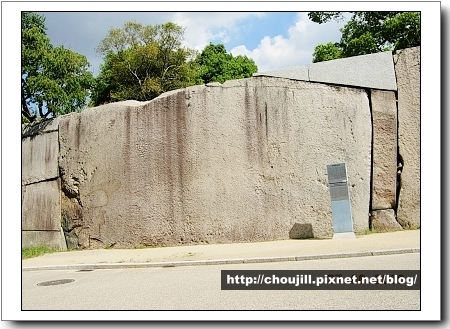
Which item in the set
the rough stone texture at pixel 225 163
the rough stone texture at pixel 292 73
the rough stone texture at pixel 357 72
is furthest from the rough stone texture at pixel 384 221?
the rough stone texture at pixel 292 73

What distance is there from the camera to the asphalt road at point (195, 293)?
4375 millimetres

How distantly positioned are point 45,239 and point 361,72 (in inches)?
307

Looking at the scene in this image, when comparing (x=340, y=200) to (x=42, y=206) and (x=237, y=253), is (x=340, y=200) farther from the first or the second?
(x=42, y=206)

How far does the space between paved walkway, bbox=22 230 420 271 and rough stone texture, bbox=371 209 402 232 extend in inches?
12.7

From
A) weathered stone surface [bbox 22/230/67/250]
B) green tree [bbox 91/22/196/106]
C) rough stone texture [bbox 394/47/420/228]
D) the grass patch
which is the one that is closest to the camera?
rough stone texture [bbox 394/47/420/228]

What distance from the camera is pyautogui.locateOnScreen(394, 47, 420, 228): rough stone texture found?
28.2ft

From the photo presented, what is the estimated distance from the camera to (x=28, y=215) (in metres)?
10.9

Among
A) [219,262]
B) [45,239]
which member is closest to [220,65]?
[45,239]

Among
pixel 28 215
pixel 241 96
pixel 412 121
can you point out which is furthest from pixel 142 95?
pixel 412 121

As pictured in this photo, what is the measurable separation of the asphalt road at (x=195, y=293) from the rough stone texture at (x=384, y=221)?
2490mm

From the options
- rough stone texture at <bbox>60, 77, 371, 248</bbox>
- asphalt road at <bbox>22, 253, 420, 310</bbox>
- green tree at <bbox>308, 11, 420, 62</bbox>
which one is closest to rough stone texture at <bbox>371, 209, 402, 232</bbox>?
rough stone texture at <bbox>60, 77, 371, 248</bbox>

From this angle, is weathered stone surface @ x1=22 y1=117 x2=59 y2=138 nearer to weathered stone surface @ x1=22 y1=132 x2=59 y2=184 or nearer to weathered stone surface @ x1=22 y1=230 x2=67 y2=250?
weathered stone surface @ x1=22 y1=132 x2=59 y2=184

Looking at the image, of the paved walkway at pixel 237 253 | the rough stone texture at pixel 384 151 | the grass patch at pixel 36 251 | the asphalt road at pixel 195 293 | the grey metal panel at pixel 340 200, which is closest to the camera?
the asphalt road at pixel 195 293

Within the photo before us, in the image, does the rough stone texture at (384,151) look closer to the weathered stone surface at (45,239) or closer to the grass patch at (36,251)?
the weathered stone surface at (45,239)
